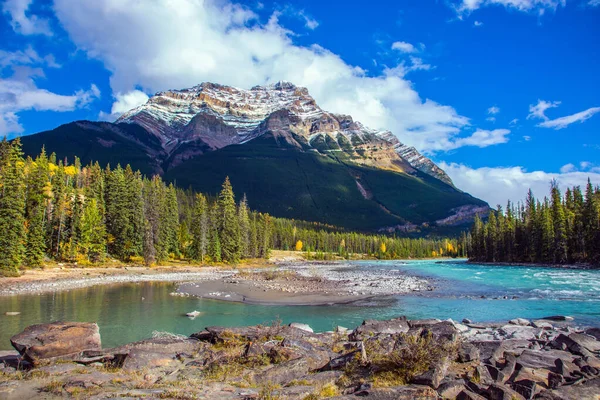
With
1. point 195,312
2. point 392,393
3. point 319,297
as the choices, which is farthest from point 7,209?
point 392,393

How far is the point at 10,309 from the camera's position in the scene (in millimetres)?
26500

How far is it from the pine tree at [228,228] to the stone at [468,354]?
231ft

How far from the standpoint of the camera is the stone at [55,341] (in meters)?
12.1

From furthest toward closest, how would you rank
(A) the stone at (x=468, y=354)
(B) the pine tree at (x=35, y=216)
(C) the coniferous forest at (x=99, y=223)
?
1. (B) the pine tree at (x=35, y=216)
2. (C) the coniferous forest at (x=99, y=223)
3. (A) the stone at (x=468, y=354)

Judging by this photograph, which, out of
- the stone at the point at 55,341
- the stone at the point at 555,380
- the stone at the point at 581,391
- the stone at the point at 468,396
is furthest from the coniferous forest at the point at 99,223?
the stone at the point at 581,391

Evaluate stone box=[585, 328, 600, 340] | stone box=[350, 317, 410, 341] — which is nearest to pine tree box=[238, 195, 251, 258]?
stone box=[350, 317, 410, 341]

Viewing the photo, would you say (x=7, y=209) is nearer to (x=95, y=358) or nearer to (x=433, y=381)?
(x=95, y=358)

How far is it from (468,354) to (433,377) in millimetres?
3465

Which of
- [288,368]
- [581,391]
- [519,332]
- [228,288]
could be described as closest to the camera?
[581,391]

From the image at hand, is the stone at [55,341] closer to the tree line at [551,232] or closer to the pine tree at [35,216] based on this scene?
the pine tree at [35,216]

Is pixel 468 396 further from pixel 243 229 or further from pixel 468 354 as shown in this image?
pixel 243 229

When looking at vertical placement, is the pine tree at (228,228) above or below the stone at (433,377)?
above

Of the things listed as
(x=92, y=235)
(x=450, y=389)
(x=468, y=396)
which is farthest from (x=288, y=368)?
(x=92, y=235)

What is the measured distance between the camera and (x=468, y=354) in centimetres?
1248
